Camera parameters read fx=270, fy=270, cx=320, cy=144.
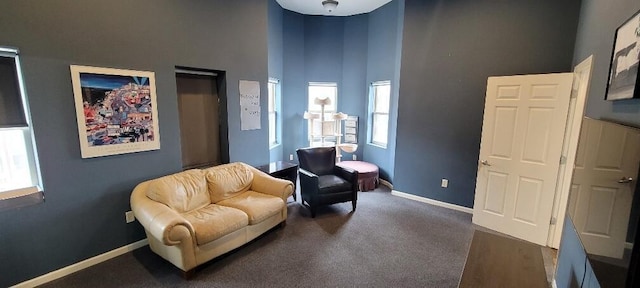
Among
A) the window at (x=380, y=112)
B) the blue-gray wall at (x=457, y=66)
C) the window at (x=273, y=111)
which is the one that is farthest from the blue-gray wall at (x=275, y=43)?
the blue-gray wall at (x=457, y=66)

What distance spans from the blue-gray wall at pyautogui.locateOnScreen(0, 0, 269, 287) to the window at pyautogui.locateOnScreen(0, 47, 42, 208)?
0.08m

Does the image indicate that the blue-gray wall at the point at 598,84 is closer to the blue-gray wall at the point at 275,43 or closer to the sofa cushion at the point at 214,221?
the sofa cushion at the point at 214,221

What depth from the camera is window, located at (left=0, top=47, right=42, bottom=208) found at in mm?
2023

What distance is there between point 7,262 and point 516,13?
216 inches

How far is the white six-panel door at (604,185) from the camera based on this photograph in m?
1.04

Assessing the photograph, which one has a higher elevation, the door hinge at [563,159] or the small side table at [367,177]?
the door hinge at [563,159]

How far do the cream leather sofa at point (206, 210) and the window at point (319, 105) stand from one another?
226 cm

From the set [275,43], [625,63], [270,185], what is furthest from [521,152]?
[275,43]

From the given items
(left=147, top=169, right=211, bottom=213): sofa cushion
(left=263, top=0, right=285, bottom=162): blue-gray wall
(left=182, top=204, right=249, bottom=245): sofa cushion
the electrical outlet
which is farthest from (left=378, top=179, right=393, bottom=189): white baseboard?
the electrical outlet

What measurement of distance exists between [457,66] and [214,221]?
3558 millimetres

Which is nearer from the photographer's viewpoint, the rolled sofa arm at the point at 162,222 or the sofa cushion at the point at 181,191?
the rolled sofa arm at the point at 162,222

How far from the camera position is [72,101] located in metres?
2.27

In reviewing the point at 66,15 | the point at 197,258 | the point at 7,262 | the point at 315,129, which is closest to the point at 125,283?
the point at 197,258

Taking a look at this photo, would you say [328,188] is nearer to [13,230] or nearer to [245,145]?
[245,145]
